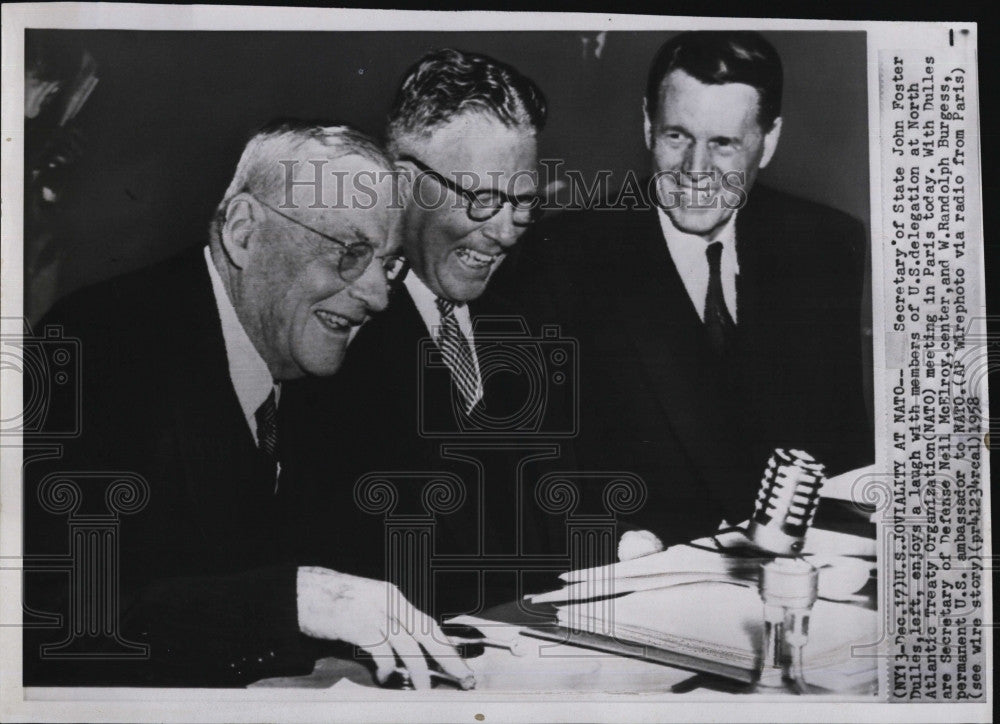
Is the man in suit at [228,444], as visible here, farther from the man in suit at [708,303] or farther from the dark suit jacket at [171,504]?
the man in suit at [708,303]

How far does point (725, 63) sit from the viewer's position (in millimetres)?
1254

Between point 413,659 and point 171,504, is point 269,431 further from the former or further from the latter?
point 413,659

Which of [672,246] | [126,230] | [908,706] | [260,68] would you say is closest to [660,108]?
[672,246]

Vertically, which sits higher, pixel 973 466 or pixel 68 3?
pixel 68 3

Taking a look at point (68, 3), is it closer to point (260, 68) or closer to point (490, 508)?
point (260, 68)

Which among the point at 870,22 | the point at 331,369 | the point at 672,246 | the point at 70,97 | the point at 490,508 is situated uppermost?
the point at 870,22

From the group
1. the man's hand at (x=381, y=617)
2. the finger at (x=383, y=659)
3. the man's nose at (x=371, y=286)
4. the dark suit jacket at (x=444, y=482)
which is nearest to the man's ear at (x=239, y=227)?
the man's nose at (x=371, y=286)

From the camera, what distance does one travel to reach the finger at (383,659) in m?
1.23

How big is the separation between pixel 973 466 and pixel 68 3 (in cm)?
169

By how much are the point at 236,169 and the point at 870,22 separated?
42.7 inches

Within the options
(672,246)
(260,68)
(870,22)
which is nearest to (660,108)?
(672,246)

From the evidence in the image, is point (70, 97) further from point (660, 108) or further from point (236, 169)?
point (660, 108)

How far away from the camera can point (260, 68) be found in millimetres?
1254

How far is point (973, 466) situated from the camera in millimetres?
1232
